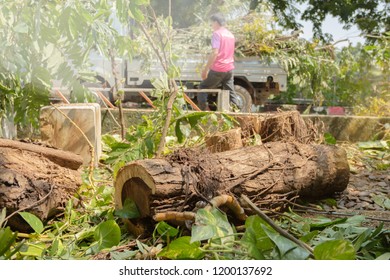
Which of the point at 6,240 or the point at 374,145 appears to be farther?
the point at 374,145

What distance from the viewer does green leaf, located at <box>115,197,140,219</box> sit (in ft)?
4.86

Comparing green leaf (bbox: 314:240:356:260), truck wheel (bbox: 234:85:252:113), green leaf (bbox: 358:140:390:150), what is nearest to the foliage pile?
green leaf (bbox: 314:240:356:260)

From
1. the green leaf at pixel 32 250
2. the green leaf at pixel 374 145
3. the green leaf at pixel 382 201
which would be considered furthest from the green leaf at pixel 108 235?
the green leaf at pixel 374 145

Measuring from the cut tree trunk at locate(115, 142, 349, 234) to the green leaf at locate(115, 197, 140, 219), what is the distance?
0.01 meters

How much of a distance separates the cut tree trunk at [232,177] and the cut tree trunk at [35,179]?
19 centimetres

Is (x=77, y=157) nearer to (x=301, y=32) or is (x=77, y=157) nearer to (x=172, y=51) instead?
(x=172, y=51)

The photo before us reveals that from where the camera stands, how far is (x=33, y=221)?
59.4 inches

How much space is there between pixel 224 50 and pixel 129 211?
0.44 m

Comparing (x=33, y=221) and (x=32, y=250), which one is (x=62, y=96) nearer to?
(x=33, y=221)

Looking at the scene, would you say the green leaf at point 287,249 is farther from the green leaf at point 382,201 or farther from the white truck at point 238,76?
the green leaf at point 382,201

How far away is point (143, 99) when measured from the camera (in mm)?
1808

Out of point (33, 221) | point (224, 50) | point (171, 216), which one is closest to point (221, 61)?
point (224, 50)

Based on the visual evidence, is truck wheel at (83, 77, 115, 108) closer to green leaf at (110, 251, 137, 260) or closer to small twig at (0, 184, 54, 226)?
small twig at (0, 184, 54, 226)

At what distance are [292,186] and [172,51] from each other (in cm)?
50
